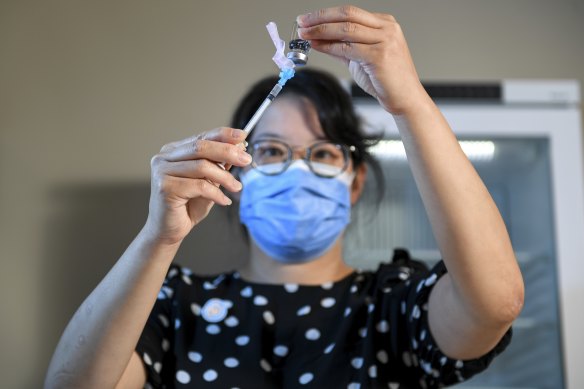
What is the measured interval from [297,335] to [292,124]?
0.41 meters

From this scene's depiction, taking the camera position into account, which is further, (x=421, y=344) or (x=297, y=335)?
(x=297, y=335)

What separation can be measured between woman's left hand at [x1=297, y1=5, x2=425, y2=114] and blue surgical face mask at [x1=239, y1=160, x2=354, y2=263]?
36 centimetres

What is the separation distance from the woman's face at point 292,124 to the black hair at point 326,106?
15 mm

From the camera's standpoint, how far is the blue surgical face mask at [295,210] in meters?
1.21

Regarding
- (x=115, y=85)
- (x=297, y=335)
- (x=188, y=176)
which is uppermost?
(x=115, y=85)

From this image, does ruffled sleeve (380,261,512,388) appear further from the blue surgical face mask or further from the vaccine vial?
the vaccine vial

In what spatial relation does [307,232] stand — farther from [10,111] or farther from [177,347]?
[10,111]

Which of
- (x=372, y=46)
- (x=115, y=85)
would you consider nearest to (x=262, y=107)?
(x=372, y=46)

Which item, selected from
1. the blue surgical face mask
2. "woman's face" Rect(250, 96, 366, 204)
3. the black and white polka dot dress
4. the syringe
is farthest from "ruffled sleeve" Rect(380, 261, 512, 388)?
the syringe

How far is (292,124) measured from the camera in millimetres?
1295

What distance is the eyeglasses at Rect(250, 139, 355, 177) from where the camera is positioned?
1.23 m

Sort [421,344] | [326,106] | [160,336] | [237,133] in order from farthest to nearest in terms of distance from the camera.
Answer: [326,106] < [160,336] < [421,344] < [237,133]

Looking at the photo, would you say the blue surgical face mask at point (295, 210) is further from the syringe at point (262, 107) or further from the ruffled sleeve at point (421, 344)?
the syringe at point (262, 107)

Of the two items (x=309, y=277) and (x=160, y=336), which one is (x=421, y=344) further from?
(x=160, y=336)
